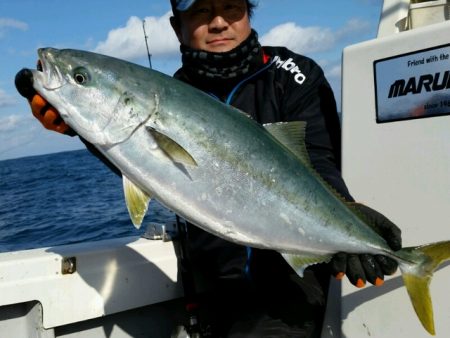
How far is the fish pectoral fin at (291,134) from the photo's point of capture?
98.2 inches

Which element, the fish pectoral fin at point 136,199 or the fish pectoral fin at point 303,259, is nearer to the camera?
the fish pectoral fin at point 136,199

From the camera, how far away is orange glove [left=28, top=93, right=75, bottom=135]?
245cm

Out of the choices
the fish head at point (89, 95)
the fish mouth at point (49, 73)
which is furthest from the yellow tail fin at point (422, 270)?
the fish mouth at point (49, 73)

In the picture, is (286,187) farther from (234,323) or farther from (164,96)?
(234,323)

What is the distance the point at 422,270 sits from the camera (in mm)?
2438

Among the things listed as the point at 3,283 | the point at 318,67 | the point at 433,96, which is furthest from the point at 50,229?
the point at 433,96

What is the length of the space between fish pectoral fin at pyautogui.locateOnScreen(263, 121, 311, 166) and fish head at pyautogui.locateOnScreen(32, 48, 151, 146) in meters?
0.67

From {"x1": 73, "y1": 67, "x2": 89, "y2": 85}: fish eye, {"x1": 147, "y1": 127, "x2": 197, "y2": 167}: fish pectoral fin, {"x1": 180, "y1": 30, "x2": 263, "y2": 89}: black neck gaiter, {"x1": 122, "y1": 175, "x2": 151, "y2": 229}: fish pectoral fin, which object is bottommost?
{"x1": 122, "y1": 175, "x2": 151, "y2": 229}: fish pectoral fin

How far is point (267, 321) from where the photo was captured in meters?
3.15

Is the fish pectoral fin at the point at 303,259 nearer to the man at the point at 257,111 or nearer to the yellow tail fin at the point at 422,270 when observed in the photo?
the yellow tail fin at the point at 422,270

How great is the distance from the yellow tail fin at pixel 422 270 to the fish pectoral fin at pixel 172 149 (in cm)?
118

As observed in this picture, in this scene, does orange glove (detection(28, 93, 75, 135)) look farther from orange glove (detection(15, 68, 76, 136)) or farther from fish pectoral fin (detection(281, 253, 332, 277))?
fish pectoral fin (detection(281, 253, 332, 277))

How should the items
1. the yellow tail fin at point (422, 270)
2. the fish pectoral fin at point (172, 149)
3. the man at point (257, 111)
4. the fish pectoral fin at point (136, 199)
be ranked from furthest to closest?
the man at point (257, 111)
the yellow tail fin at point (422, 270)
the fish pectoral fin at point (136, 199)
the fish pectoral fin at point (172, 149)

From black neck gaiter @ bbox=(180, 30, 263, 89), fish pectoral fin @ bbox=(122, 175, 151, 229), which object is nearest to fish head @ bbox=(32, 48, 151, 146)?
fish pectoral fin @ bbox=(122, 175, 151, 229)
